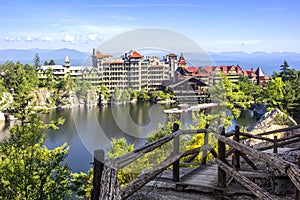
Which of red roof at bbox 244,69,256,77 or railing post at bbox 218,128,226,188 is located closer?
railing post at bbox 218,128,226,188

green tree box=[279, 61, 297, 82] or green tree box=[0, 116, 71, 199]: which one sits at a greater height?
green tree box=[279, 61, 297, 82]

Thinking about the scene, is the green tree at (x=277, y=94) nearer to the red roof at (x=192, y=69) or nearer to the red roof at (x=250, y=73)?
the red roof at (x=250, y=73)

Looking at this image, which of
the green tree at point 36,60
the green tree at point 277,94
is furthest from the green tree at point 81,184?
the green tree at point 36,60

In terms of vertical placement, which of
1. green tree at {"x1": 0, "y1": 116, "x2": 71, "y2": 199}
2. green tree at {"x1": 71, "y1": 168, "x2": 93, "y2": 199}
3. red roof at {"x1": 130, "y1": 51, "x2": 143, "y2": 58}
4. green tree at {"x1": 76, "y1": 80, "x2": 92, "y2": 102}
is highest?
red roof at {"x1": 130, "y1": 51, "x2": 143, "y2": 58}

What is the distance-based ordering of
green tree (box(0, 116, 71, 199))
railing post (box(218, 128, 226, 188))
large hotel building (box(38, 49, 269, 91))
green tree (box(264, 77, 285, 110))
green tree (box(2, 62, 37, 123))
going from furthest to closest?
1. green tree (box(2, 62, 37, 123))
2. green tree (box(264, 77, 285, 110))
3. green tree (box(0, 116, 71, 199))
4. large hotel building (box(38, 49, 269, 91))
5. railing post (box(218, 128, 226, 188))

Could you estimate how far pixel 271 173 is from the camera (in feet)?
12.4

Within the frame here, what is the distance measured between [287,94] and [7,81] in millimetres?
29588

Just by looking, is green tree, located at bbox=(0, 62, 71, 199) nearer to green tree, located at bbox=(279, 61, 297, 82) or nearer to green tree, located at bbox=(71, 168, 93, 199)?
green tree, located at bbox=(71, 168, 93, 199)

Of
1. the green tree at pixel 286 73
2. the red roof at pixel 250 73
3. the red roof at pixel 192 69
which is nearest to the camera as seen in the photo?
the red roof at pixel 192 69

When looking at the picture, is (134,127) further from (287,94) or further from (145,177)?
(287,94)

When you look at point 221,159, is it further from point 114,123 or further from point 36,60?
point 36,60

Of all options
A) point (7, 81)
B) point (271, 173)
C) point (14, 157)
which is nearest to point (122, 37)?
point (271, 173)

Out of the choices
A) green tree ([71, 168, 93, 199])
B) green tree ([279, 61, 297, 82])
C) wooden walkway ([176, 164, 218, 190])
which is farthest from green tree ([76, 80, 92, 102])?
green tree ([279, 61, 297, 82])

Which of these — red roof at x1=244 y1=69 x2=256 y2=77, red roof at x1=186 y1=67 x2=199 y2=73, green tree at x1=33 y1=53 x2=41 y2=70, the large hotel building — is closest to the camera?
the large hotel building
